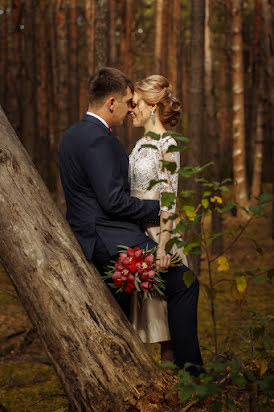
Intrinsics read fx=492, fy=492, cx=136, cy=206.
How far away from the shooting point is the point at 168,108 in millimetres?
3580

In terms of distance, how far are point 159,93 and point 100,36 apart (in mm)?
4925

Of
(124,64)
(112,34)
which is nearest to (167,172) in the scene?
(112,34)

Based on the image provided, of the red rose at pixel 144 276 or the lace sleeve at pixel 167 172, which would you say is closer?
the red rose at pixel 144 276

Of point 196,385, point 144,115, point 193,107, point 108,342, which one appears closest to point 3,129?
point 144,115

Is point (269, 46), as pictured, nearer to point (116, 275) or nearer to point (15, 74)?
point (15, 74)

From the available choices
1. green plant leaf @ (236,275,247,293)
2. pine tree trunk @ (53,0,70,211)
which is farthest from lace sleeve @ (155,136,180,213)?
pine tree trunk @ (53,0,70,211)

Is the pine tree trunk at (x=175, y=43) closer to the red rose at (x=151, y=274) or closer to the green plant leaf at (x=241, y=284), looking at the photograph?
the red rose at (x=151, y=274)

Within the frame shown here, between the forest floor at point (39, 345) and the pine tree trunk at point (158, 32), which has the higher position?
the pine tree trunk at point (158, 32)

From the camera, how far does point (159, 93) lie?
351 cm

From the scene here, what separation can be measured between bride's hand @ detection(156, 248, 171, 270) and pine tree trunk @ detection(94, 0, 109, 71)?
520 centimetres

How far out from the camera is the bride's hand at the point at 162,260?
10.4 feet

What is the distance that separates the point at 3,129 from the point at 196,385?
1.82 m

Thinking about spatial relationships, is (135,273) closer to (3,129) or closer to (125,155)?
(125,155)

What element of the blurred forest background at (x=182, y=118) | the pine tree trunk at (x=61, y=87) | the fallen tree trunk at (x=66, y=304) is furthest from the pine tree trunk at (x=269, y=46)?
the fallen tree trunk at (x=66, y=304)
